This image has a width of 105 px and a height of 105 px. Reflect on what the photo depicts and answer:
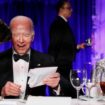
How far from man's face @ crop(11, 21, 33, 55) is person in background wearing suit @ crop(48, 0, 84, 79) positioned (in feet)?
3.87

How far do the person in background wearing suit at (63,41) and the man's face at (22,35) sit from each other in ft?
3.87

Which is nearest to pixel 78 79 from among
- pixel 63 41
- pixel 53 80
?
pixel 53 80

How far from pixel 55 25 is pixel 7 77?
201 centimetres

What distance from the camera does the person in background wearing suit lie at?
4.65m

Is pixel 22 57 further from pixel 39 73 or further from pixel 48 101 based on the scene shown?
pixel 48 101

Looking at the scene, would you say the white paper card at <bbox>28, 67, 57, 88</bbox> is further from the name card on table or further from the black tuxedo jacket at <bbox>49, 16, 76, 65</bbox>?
the black tuxedo jacket at <bbox>49, 16, 76, 65</bbox>

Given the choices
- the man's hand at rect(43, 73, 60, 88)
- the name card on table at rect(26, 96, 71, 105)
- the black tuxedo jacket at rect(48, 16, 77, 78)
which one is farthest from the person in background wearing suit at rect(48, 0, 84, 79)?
the name card on table at rect(26, 96, 71, 105)

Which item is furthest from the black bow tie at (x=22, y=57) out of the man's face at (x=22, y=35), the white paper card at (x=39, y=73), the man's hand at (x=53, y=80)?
the white paper card at (x=39, y=73)

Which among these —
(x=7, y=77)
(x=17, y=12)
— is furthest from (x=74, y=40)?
(x=7, y=77)

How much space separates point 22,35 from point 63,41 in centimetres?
121

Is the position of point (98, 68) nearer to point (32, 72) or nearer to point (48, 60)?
point (32, 72)

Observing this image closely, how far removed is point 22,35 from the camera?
3506mm

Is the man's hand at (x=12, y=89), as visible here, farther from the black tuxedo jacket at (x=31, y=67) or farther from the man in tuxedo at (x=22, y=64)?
the black tuxedo jacket at (x=31, y=67)

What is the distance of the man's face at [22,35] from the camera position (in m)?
3.46
